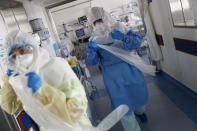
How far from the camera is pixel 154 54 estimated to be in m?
3.25

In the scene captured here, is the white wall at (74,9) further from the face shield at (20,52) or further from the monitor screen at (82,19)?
the face shield at (20,52)

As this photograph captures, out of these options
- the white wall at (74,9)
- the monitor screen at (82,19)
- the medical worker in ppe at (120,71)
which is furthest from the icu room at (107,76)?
the white wall at (74,9)

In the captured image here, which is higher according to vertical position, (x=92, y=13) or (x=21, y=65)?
(x=92, y=13)

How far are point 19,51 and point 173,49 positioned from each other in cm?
228

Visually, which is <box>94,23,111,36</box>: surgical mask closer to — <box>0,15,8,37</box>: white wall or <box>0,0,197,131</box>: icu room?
<box>0,0,197,131</box>: icu room

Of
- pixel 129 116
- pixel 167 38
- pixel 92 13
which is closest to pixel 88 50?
pixel 92 13

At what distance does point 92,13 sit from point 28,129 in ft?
4.79

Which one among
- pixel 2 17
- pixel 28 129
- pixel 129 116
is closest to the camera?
pixel 28 129

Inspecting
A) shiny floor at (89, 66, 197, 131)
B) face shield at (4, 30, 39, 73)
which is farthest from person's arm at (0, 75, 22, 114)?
shiny floor at (89, 66, 197, 131)

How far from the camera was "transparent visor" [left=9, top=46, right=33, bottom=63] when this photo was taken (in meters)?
0.96

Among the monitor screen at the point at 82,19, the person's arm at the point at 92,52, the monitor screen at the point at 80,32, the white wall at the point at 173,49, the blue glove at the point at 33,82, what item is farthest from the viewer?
the monitor screen at the point at 80,32

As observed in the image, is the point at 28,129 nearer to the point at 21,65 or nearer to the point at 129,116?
the point at 21,65

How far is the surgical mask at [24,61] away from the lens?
3.00 ft

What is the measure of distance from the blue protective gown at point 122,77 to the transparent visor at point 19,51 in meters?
1.00
